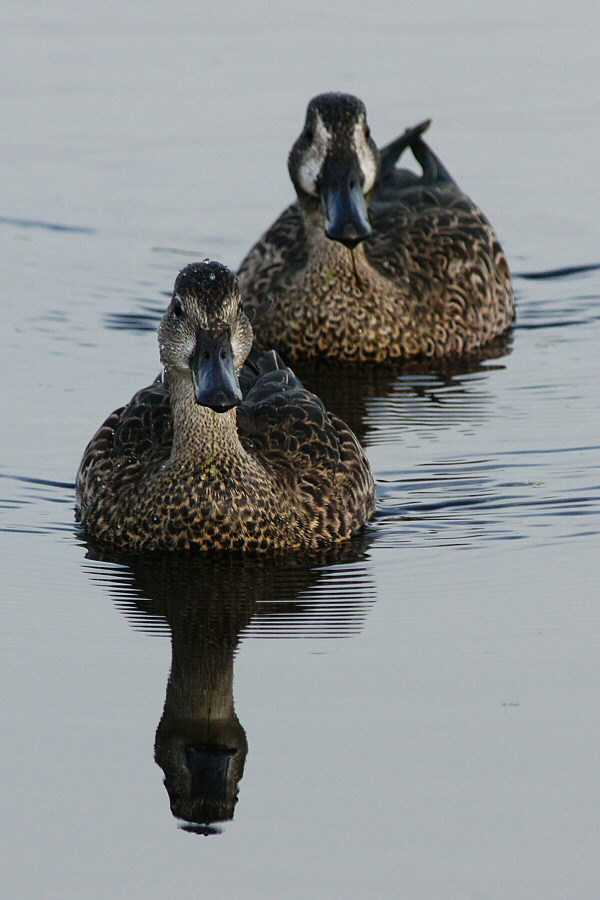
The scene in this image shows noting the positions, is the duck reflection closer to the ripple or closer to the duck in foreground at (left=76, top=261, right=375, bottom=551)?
the duck in foreground at (left=76, top=261, right=375, bottom=551)

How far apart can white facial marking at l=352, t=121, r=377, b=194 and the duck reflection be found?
4265 millimetres

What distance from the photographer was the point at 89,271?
51.5 feet

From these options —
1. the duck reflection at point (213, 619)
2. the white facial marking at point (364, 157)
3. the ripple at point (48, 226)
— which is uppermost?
the white facial marking at point (364, 157)

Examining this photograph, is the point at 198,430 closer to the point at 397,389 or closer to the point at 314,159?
the point at 397,389

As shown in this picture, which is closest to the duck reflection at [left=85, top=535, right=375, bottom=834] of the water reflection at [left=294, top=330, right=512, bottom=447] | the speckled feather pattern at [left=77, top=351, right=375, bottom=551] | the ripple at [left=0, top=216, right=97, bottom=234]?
the speckled feather pattern at [left=77, top=351, right=375, bottom=551]

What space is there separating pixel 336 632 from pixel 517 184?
30.7 feet

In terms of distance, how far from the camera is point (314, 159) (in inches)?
547


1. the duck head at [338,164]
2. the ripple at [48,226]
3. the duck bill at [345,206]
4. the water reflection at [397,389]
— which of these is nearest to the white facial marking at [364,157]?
the duck head at [338,164]

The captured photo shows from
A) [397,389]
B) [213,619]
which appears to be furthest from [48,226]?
[213,619]

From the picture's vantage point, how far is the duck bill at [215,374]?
29.9 ft

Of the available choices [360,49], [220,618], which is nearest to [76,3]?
[360,49]

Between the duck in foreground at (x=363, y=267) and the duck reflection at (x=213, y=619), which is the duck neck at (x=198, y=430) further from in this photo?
the duck in foreground at (x=363, y=267)

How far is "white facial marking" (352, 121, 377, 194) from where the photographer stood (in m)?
13.7

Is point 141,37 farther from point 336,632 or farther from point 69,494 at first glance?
point 336,632
